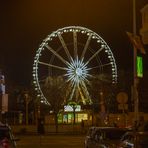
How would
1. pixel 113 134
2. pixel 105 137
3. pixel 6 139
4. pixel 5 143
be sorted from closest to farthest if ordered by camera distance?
pixel 5 143
pixel 6 139
pixel 105 137
pixel 113 134

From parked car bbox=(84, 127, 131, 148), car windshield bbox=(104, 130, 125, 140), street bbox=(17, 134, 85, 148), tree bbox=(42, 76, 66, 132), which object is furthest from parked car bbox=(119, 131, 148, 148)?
tree bbox=(42, 76, 66, 132)

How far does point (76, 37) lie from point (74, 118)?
666 inches

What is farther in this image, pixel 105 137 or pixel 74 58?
pixel 74 58

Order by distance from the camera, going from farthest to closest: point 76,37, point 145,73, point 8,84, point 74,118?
point 8,84, point 145,73, point 74,118, point 76,37

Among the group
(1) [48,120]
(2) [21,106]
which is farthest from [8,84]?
(1) [48,120]

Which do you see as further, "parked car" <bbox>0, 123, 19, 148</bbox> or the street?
the street

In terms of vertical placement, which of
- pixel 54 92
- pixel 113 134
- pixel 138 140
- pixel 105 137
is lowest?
pixel 138 140

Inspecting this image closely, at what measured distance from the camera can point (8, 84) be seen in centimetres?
10669

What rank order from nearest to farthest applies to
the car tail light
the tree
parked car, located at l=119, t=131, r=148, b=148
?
parked car, located at l=119, t=131, r=148, b=148
the car tail light
the tree

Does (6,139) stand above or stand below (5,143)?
above

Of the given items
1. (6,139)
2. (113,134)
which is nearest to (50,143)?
(113,134)

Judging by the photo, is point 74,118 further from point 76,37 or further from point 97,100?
point 76,37

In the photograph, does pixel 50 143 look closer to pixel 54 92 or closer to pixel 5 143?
pixel 5 143

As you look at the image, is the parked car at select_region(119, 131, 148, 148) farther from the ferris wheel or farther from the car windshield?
the ferris wheel
